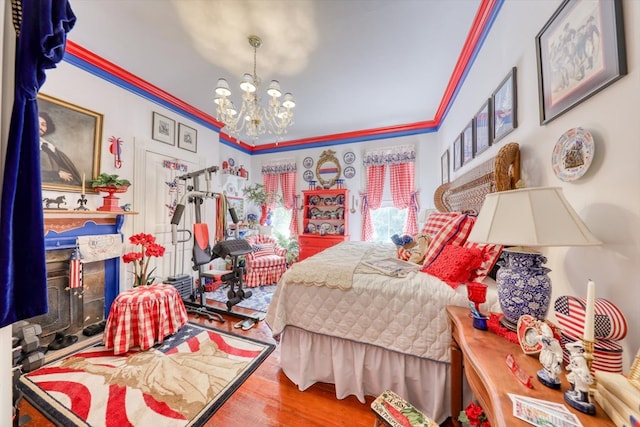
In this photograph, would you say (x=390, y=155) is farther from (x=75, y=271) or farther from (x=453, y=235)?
(x=75, y=271)

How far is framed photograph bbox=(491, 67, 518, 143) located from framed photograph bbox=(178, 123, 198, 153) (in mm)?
3977

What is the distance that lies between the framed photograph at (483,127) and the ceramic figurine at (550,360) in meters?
1.72

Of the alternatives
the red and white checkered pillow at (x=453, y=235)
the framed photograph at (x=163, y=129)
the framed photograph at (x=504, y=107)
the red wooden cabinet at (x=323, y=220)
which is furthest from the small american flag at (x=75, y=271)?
the framed photograph at (x=504, y=107)

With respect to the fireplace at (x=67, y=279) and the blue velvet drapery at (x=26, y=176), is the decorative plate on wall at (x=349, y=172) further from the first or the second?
the blue velvet drapery at (x=26, y=176)

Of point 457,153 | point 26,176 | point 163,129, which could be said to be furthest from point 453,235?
point 163,129

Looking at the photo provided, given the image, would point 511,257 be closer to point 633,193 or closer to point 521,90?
point 633,193

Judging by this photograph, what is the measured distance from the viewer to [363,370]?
1537mm

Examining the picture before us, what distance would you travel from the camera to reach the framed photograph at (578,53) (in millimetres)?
796

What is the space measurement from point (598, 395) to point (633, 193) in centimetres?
65

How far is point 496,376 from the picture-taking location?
689 millimetres

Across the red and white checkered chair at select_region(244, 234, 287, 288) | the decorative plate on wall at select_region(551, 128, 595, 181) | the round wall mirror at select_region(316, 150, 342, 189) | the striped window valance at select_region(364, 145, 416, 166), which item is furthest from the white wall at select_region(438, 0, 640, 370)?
the red and white checkered chair at select_region(244, 234, 287, 288)

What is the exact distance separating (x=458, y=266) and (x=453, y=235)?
0.38 m

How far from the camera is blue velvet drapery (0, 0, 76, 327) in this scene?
69 centimetres

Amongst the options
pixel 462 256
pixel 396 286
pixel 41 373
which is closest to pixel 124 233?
pixel 41 373
